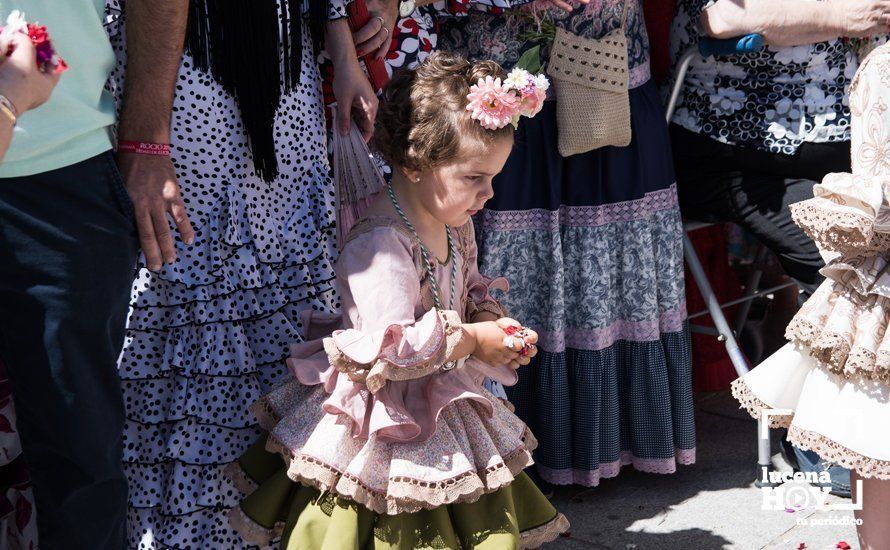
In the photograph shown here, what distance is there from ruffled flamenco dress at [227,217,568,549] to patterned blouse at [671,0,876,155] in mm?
1648

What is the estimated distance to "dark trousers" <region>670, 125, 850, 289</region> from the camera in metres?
3.43

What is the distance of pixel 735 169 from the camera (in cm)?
357

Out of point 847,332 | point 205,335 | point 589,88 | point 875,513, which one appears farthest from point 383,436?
point 589,88

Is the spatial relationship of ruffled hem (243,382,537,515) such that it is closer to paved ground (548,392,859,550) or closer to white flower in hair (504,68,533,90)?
white flower in hair (504,68,533,90)

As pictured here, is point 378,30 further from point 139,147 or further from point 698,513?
point 698,513

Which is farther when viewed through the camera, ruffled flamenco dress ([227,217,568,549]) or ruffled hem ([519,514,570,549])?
ruffled hem ([519,514,570,549])

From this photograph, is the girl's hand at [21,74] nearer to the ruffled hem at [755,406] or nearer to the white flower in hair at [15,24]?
the white flower in hair at [15,24]

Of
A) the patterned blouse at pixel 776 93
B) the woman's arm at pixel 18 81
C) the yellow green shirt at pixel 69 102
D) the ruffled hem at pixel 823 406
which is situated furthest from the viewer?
the patterned blouse at pixel 776 93

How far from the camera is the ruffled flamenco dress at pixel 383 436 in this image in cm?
209

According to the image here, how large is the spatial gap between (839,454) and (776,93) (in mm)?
1457

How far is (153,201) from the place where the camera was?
6.73 feet

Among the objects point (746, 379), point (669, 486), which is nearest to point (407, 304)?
point (746, 379)

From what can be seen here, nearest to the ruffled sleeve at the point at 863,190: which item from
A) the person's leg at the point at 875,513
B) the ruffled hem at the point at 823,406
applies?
the ruffled hem at the point at 823,406

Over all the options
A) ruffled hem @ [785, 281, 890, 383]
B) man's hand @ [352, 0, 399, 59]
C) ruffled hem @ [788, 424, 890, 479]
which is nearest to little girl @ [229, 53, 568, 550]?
man's hand @ [352, 0, 399, 59]
